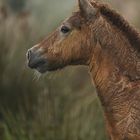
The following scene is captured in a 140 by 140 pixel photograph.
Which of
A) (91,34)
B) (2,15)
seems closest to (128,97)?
(91,34)

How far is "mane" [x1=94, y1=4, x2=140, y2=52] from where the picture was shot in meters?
9.95

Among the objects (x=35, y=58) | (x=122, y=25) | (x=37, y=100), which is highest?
(x=37, y=100)

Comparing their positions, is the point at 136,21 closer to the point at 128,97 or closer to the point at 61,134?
the point at 61,134

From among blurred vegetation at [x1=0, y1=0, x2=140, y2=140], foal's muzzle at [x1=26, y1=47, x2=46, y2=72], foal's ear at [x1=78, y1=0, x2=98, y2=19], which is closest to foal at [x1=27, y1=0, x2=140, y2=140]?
foal's ear at [x1=78, y1=0, x2=98, y2=19]

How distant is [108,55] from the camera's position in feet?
32.8

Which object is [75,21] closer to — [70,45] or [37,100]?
[70,45]

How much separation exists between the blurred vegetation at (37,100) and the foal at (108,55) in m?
1.40

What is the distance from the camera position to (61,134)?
12.7m

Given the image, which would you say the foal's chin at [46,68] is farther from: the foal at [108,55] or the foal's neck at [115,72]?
the foal's neck at [115,72]

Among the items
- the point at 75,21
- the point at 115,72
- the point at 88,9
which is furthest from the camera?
the point at 75,21

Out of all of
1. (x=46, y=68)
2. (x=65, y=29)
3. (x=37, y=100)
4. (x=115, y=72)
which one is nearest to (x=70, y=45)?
(x=65, y=29)

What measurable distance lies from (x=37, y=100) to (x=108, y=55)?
3840 millimetres

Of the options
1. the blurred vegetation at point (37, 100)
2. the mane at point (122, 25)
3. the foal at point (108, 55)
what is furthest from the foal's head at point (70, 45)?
the blurred vegetation at point (37, 100)

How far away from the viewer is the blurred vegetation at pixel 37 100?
41.9 ft
